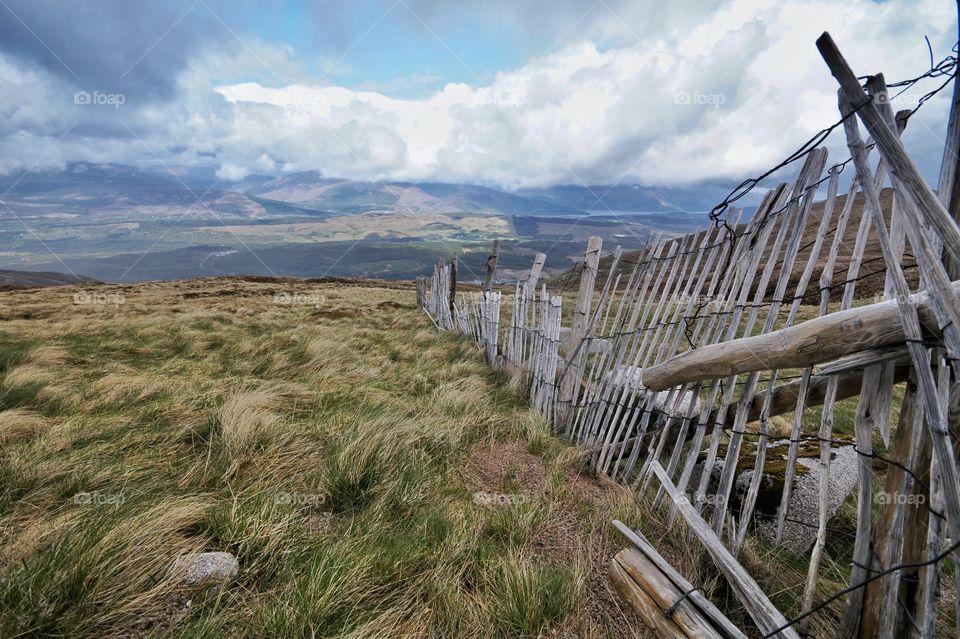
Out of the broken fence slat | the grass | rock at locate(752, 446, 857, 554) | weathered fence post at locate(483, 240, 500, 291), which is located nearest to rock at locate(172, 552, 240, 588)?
the grass

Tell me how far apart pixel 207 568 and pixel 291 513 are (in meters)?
0.46

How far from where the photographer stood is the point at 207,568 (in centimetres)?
189

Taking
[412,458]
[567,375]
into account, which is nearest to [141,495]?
[412,458]

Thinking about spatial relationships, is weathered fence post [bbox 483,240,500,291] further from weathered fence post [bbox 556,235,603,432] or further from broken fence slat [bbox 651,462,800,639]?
broken fence slat [bbox 651,462,800,639]

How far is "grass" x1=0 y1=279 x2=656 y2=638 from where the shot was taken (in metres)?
1.69

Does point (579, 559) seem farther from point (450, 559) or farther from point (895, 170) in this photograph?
point (895, 170)

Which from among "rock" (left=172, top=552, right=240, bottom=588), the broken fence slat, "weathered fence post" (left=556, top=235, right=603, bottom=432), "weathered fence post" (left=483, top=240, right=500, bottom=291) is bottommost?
"rock" (left=172, top=552, right=240, bottom=588)

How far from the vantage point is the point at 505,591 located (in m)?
1.88

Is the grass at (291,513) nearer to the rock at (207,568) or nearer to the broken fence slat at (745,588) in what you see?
the rock at (207,568)

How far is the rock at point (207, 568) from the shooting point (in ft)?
6.03

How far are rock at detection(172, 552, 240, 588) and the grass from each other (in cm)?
5

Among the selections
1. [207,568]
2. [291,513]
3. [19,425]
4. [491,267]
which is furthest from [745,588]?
[491,267]

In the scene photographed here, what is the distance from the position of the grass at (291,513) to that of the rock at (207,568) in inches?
1.8

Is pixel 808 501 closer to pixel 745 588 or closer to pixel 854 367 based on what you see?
pixel 745 588
